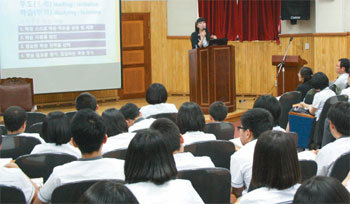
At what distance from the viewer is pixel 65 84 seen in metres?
9.66

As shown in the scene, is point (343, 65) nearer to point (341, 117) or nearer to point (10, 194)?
point (341, 117)

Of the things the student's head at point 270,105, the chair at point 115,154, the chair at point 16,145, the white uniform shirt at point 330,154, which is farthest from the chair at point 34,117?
the white uniform shirt at point 330,154

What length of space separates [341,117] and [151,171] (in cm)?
156

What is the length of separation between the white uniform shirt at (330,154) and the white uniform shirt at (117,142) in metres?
1.34

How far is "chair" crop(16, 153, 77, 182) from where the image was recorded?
11.0 feet

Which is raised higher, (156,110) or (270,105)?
(270,105)

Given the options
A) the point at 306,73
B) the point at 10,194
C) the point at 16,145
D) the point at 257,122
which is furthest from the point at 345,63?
the point at 10,194

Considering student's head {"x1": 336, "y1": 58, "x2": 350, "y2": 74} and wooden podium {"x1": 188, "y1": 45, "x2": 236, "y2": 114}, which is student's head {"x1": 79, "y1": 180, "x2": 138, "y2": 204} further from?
wooden podium {"x1": 188, "y1": 45, "x2": 236, "y2": 114}

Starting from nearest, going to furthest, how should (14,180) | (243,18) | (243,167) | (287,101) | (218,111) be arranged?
(14,180) < (243,167) < (218,111) < (287,101) < (243,18)

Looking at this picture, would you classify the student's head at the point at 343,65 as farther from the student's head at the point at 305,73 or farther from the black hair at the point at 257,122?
the black hair at the point at 257,122

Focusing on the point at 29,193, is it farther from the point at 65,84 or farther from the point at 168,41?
the point at 168,41

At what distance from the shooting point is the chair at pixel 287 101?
6.57m

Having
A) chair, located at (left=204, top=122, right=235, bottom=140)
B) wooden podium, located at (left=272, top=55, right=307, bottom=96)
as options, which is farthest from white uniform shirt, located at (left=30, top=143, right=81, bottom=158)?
wooden podium, located at (left=272, top=55, right=307, bottom=96)

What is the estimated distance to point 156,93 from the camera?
5605 mm
